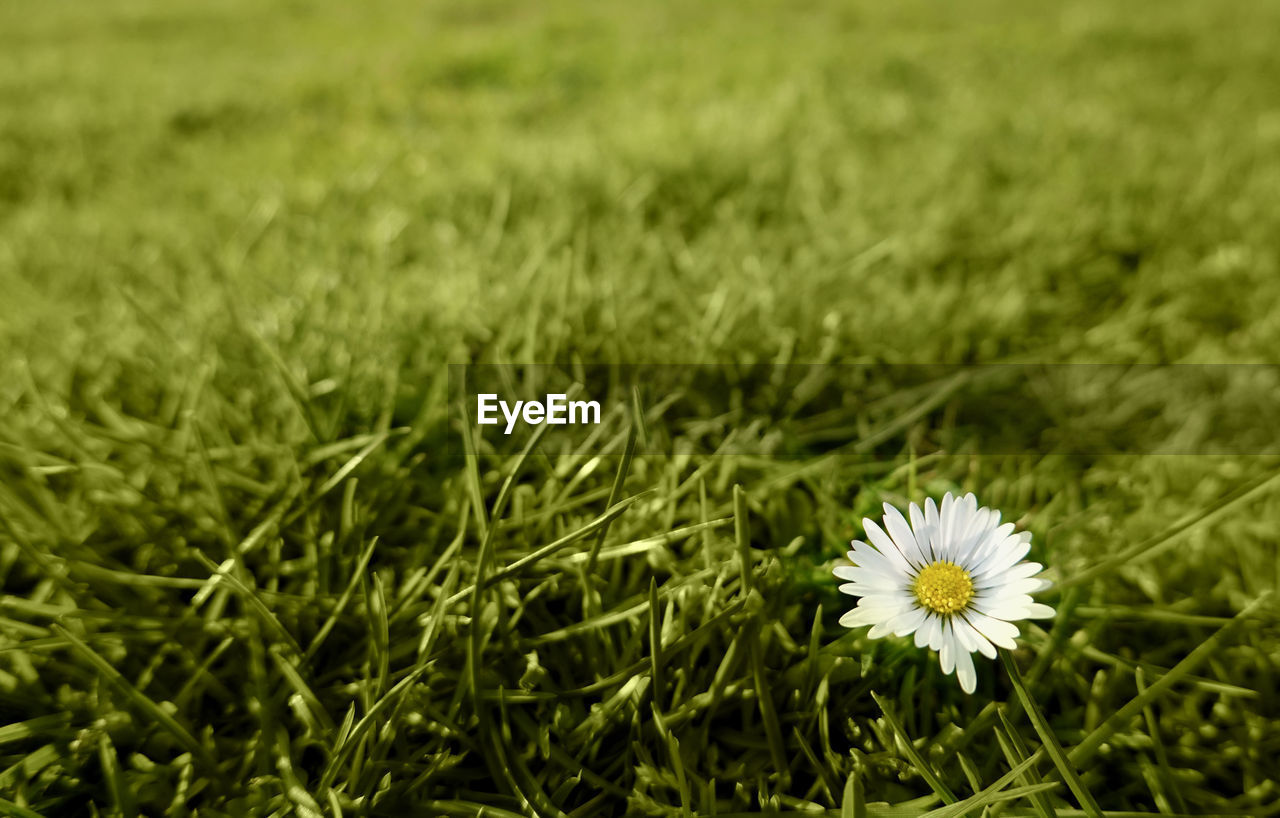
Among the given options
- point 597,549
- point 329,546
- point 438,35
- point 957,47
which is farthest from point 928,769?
point 438,35

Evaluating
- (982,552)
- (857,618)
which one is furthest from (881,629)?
(982,552)

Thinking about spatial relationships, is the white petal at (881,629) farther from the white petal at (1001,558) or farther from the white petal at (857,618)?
the white petal at (1001,558)

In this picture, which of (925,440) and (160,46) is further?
(160,46)

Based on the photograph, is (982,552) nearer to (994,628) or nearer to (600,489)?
(994,628)

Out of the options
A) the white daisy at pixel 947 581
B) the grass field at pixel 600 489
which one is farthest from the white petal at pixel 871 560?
the grass field at pixel 600 489

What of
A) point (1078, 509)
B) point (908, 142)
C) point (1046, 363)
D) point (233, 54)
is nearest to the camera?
point (1078, 509)

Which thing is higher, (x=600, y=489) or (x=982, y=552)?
(x=600, y=489)

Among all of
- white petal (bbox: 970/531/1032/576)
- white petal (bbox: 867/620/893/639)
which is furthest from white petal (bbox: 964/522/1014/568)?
white petal (bbox: 867/620/893/639)

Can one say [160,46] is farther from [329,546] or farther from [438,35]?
[329,546]
